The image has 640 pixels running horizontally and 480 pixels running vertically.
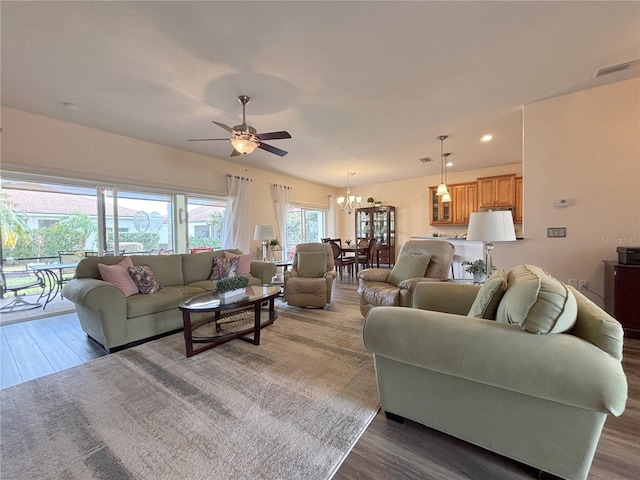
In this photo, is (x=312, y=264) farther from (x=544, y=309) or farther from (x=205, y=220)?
(x=544, y=309)

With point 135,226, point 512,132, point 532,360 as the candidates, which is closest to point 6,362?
point 135,226

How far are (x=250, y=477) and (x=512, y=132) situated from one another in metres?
5.09

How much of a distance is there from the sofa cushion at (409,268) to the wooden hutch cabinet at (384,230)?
397 cm

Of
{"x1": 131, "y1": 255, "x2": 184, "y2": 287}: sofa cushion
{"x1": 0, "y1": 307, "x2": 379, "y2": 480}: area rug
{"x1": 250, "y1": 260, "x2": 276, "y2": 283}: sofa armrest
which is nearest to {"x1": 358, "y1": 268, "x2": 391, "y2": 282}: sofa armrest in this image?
{"x1": 0, "y1": 307, "x2": 379, "y2": 480}: area rug

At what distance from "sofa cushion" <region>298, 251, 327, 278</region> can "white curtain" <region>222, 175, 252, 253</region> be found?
1.84m

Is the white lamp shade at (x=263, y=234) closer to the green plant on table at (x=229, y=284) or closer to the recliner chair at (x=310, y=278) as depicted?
the recliner chair at (x=310, y=278)

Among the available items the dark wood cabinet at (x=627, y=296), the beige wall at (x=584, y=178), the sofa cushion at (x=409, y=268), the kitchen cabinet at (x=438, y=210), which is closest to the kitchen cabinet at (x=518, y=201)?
the kitchen cabinet at (x=438, y=210)

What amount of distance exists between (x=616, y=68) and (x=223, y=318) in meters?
4.88

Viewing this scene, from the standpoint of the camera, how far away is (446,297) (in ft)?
6.88

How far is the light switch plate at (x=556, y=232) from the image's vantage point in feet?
9.85

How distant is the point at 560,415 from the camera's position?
108 cm

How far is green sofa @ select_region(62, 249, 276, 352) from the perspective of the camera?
2.44m

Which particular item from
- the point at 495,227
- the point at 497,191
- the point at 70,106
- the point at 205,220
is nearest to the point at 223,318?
the point at 205,220

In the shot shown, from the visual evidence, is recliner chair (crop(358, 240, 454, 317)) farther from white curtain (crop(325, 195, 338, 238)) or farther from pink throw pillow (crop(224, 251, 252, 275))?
white curtain (crop(325, 195, 338, 238))
